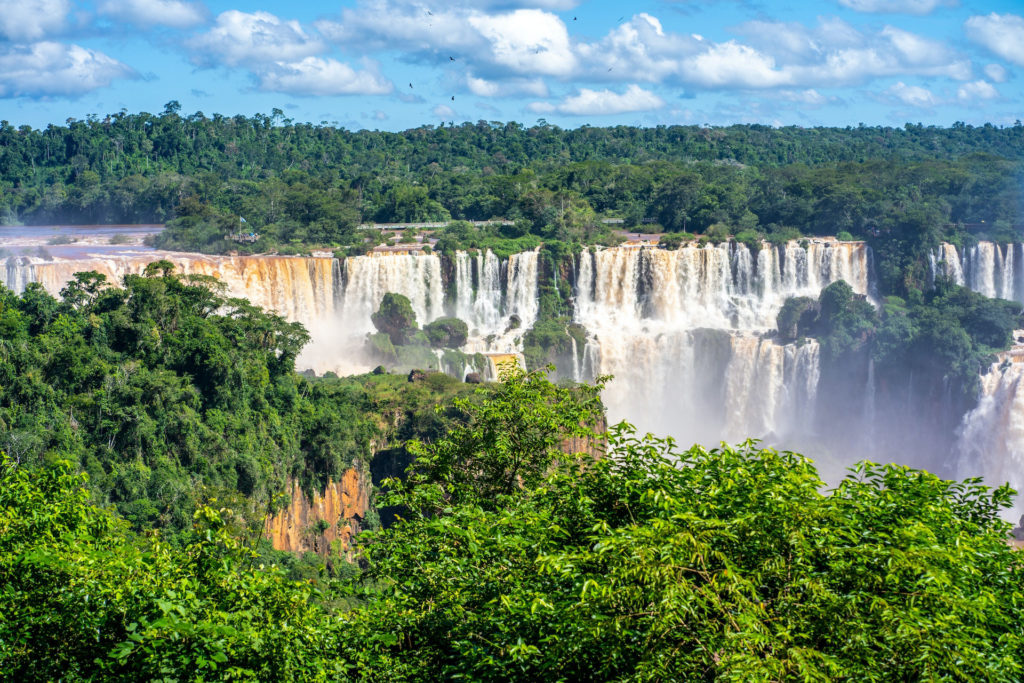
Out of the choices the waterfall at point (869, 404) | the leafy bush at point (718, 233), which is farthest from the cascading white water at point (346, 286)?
the waterfall at point (869, 404)

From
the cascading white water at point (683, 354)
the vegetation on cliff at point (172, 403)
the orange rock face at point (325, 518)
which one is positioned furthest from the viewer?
the cascading white water at point (683, 354)

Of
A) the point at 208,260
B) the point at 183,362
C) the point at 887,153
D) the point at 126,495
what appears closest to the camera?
the point at 126,495

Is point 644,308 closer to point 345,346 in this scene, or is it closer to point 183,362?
point 345,346

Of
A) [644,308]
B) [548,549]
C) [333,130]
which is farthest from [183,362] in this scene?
[333,130]

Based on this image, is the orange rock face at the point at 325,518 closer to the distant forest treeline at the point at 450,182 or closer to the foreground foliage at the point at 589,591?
the foreground foliage at the point at 589,591

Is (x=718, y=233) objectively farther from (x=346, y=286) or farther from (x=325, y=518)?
(x=325, y=518)
